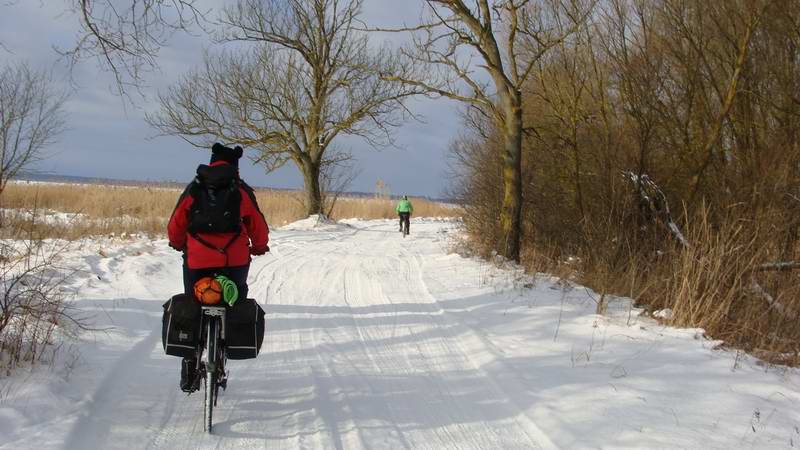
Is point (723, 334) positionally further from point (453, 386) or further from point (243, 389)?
point (243, 389)

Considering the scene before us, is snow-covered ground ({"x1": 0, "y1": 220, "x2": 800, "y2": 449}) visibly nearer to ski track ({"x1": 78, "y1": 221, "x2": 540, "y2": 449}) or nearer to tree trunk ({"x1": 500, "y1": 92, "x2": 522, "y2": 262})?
ski track ({"x1": 78, "y1": 221, "x2": 540, "y2": 449})

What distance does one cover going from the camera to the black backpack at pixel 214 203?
383cm

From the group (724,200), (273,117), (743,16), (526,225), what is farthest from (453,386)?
(273,117)

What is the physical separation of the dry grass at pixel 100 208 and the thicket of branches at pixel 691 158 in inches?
319

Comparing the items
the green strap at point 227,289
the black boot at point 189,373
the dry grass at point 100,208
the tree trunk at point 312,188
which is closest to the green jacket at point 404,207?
the dry grass at point 100,208

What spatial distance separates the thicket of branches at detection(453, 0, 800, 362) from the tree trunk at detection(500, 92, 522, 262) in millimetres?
749

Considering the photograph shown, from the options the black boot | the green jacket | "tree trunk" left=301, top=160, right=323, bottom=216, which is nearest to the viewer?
the black boot

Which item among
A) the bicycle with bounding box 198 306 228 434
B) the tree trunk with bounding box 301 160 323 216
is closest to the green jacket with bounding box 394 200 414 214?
the tree trunk with bounding box 301 160 323 216

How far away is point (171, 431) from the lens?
3852mm

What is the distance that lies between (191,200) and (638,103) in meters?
8.14

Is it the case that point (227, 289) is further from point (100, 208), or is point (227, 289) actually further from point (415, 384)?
point (100, 208)

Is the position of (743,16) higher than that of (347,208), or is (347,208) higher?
(743,16)

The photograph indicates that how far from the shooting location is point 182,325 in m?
3.88

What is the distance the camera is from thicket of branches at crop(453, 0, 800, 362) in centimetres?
666
